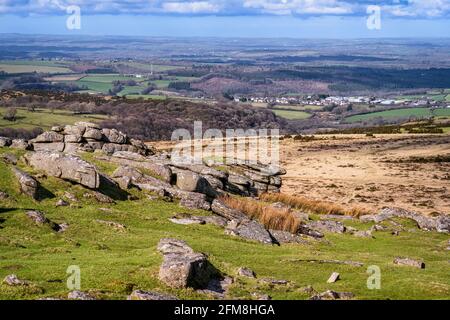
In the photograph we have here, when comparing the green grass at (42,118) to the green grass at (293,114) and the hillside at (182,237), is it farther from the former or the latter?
the hillside at (182,237)

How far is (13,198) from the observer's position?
88.5ft

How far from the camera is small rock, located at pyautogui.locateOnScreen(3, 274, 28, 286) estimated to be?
53.8 ft

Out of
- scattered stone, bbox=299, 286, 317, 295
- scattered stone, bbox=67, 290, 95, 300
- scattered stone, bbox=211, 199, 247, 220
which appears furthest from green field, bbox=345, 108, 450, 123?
scattered stone, bbox=67, 290, 95, 300

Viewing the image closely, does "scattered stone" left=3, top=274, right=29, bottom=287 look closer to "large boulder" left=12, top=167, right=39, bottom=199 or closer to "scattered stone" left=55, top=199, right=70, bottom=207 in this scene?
"scattered stone" left=55, top=199, right=70, bottom=207

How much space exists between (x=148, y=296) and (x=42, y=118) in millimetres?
114790

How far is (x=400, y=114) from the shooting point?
598 feet

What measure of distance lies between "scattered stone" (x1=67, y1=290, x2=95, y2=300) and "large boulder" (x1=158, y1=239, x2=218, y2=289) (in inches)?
109

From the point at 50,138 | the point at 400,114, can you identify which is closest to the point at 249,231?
the point at 50,138

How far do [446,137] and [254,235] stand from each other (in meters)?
65.9

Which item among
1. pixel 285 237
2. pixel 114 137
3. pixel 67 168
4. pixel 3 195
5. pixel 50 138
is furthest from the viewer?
pixel 114 137

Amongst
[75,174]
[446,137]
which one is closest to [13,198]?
[75,174]

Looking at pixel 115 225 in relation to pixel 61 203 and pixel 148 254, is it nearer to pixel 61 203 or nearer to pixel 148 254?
pixel 61 203

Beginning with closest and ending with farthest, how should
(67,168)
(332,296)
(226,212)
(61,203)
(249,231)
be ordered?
(332,296) → (61,203) → (249,231) → (67,168) → (226,212)
